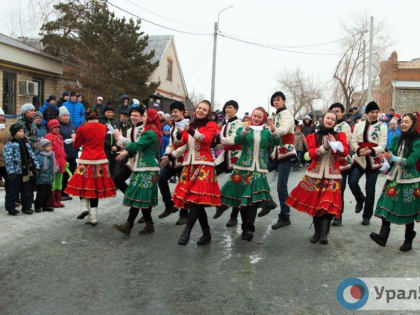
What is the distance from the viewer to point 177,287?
178 inches

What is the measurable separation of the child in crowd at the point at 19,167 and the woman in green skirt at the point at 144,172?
2361mm

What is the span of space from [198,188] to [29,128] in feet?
15.0

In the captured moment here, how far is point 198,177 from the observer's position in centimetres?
605

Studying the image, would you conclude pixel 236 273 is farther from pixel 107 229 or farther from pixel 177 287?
pixel 107 229

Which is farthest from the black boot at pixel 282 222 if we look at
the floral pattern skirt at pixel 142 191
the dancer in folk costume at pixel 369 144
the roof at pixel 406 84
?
the roof at pixel 406 84

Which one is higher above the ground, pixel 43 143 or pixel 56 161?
pixel 43 143

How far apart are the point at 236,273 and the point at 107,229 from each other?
Result: 2778 millimetres

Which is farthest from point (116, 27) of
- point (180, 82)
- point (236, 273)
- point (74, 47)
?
point (236, 273)

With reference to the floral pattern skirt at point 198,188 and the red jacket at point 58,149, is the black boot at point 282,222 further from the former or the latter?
the red jacket at point 58,149

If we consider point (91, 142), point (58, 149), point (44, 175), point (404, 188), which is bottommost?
point (44, 175)

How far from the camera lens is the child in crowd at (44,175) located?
816 cm

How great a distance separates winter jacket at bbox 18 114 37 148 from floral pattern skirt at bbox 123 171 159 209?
3.20 m

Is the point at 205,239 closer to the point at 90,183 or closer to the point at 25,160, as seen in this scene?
the point at 90,183

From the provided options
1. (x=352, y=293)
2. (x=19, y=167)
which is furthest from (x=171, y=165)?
(x=352, y=293)
